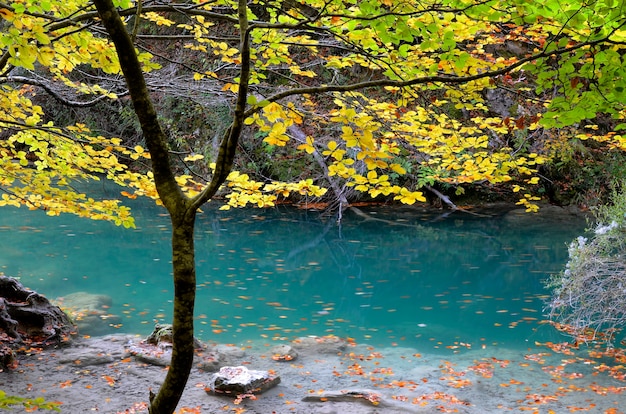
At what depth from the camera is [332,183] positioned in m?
13.4

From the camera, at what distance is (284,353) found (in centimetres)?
624

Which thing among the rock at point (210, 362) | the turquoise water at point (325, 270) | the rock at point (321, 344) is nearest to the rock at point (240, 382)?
the rock at point (210, 362)

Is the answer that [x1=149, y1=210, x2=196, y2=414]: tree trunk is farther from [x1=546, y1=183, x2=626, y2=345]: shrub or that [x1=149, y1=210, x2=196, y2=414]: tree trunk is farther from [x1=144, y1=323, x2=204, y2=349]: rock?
[x1=546, y1=183, x2=626, y2=345]: shrub

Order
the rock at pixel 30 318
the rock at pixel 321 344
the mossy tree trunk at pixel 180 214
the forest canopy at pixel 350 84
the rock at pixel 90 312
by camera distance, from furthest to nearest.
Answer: the rock at pixel 90 312
the rock at pixel 321 344
the rock at pixel 30 318
the forest canopy at pixel 350 84
the mossy tree trunk at pixel 180 214

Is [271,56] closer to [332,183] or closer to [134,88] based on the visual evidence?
[134,88]

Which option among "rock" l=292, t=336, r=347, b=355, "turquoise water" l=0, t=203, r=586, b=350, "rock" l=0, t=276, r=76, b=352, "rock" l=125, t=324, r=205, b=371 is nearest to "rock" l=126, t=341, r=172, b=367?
"rock" l=125, t=324, r=205, b=371

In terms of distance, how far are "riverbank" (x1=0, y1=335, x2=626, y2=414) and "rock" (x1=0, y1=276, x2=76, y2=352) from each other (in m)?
0.22

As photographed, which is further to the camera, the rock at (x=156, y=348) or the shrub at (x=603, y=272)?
the shrub at (x=603, y=272)

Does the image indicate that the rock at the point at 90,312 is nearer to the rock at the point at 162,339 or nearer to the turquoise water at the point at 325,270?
the turquoise water at the point at 325,270

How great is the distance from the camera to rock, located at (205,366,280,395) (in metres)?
5.08

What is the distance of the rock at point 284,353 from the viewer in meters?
6.15

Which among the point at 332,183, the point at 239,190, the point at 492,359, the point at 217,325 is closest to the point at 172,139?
the point at 332,183

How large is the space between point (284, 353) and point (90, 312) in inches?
119

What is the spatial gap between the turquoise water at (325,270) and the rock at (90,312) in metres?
0.17
